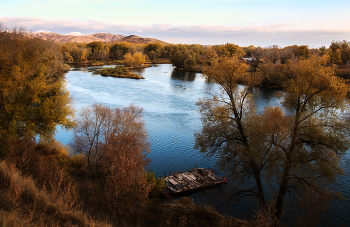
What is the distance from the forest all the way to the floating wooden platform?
913mm

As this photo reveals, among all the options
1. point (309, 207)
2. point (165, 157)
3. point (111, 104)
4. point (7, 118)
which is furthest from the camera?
point (111, 104)

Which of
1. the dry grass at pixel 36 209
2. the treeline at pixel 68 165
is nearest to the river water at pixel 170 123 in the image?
the treeline at pixel 68 165

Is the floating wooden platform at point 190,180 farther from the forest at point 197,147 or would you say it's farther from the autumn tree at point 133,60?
the autumn tree at point 133,60

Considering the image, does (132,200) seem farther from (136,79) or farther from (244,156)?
(136,79)

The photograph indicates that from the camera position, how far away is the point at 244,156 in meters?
13.0

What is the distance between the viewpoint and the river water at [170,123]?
15.4 m

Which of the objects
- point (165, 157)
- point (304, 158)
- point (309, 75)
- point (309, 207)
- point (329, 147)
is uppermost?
point (309, 75)

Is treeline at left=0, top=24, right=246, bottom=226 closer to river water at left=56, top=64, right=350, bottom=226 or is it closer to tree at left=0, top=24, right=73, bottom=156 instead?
tree at left=0, top=24, right=73, bottom=156

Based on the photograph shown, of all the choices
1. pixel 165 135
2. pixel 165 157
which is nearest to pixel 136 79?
pixel 165 135

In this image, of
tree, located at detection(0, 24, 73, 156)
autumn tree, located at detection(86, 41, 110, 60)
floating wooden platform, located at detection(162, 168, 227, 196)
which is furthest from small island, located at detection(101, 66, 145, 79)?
floating wooden platform, located at detection(162, 168, 227, 196)

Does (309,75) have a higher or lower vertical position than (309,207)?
higher

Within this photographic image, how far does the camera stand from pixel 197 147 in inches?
596

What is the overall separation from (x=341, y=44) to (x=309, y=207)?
72.8 m

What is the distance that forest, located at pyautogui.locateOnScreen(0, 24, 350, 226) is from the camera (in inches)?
316
